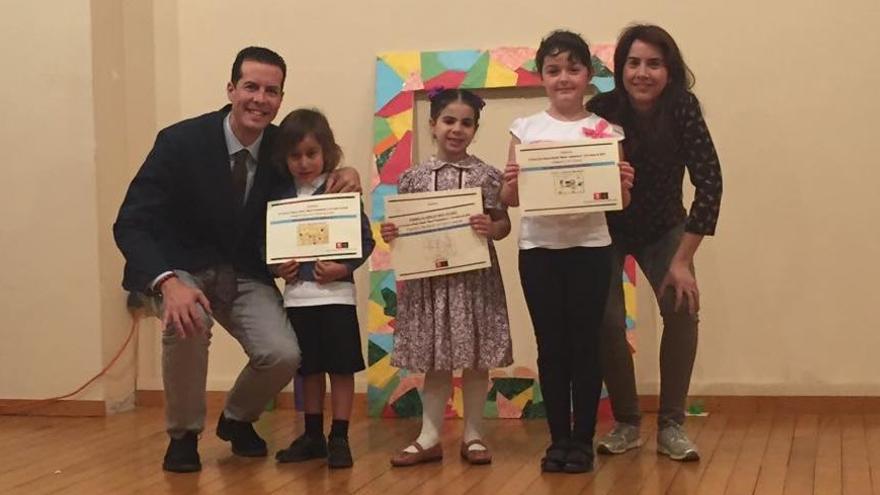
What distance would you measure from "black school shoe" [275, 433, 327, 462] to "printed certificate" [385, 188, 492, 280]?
52cm

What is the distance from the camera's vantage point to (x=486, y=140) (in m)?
3.70

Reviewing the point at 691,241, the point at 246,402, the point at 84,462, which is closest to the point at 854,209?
the point at 691,241

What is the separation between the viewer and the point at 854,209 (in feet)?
11.3

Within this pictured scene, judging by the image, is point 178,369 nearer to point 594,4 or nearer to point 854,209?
point 594,4

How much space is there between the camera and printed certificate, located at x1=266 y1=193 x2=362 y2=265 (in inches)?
107

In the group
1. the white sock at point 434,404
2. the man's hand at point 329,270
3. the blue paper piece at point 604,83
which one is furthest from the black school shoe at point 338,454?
the blue paper piece at point 604,83

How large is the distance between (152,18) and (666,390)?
240 centimetres

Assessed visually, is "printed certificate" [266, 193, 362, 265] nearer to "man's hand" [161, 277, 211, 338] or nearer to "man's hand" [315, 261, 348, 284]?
"man's hand" [315, 261, 348, 284]

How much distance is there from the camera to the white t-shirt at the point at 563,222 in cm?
259

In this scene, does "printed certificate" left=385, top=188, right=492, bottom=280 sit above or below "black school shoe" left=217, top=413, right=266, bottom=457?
above

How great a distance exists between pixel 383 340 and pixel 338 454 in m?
0.95

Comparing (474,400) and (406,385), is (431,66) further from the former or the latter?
(474,400)

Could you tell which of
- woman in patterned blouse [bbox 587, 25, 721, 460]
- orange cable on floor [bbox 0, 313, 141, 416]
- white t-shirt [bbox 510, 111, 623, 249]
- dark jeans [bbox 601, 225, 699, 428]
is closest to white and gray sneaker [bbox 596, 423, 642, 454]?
woman in patterned blouse [bbox 587, 25, 721, 460]

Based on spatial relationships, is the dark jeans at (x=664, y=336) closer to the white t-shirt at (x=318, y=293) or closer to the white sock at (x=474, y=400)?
the white sock at (x=474, y=400)
